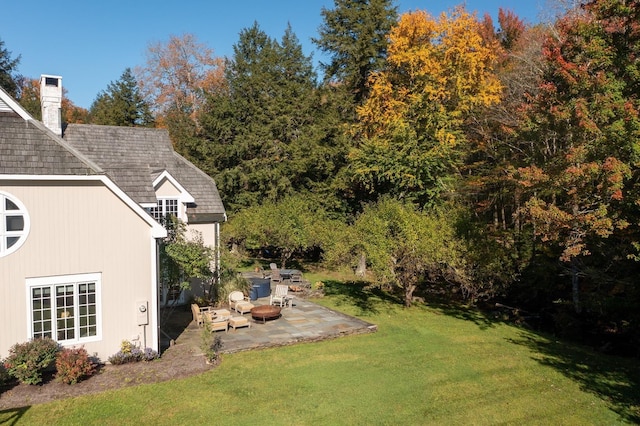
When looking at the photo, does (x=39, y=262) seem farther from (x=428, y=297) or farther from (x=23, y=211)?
(x=428, y=297)

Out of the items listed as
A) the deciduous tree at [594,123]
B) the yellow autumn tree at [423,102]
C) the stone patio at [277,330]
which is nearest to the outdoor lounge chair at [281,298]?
the stone patio at [277,330]

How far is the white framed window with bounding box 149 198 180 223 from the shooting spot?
67.8 feet

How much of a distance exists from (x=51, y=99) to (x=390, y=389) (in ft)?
62.0

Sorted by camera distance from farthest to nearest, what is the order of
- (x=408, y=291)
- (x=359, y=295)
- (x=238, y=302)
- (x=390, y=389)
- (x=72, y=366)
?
(x=359, y=295) < (x=408, y=291) < (x=238, y=302) < (x=390, y=389) < (x=72, y=366)

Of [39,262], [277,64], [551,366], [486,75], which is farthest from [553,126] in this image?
[277,64]

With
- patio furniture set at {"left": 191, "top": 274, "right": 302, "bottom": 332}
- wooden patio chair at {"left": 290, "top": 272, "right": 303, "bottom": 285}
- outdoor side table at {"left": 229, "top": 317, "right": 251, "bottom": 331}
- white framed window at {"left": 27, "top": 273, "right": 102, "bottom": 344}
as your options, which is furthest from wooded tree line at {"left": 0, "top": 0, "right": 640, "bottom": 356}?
white framed window at {"left": 27, "top": 273, "right": 102, "bottom": 344}

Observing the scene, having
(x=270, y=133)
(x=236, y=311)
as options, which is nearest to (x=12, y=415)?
(x=236, y=311)

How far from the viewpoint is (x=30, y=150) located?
13055mm

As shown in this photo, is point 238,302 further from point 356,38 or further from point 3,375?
point 356,38

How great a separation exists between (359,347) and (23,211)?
11.6m

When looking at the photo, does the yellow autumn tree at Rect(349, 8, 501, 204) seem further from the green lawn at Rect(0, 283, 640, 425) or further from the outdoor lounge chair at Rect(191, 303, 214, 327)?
the outdoor lounge chair at Rect(191, 303, 214, 327)

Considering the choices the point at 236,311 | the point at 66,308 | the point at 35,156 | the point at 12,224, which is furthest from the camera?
the point at 236,311

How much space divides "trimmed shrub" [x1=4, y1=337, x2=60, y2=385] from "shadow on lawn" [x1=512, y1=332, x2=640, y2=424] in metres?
15.3

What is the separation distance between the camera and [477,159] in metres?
34.4
